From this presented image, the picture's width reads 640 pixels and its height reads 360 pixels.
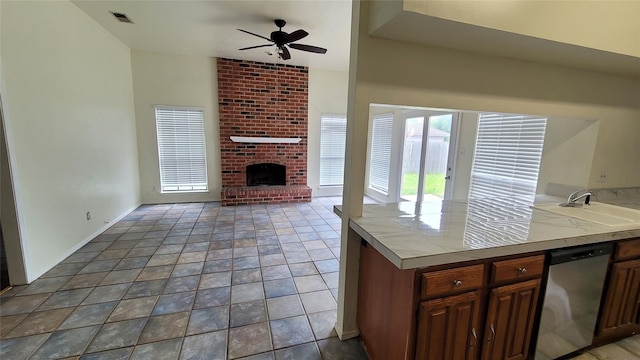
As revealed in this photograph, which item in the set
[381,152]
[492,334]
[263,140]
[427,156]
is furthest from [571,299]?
[263,140]

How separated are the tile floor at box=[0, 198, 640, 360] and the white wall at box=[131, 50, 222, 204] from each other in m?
1.60

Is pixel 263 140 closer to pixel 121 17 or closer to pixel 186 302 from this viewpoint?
pixel 121 17

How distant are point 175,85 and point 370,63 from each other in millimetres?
4836

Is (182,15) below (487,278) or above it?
above

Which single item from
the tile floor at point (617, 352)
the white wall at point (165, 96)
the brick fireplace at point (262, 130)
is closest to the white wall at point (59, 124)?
the white wall at point (165, 96)

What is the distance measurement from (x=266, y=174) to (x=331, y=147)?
1674 mm

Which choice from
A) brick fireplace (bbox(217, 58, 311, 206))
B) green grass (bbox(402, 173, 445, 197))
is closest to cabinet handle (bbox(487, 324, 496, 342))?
green grass (bbox(402, 173, 445, 197))

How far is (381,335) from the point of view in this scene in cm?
154

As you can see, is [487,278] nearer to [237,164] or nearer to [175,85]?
[237,164]

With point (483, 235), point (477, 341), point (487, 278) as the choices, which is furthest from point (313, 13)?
point (477, 341)

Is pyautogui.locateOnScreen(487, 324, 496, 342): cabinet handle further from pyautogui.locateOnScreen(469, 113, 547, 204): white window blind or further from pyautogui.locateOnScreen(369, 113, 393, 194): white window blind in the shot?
pyautogui.locateOnScreen(369, 113, 393, 194): white window blind

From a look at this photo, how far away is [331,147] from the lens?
20.7ft

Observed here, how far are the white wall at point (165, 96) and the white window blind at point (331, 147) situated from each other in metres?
2.35

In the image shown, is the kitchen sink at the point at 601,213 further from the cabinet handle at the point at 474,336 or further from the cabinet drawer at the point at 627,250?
the cabinet handle at the point at 474,336
